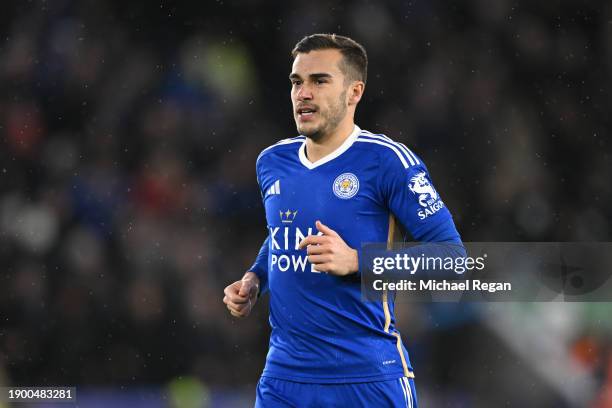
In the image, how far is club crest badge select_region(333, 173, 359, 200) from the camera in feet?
9.43

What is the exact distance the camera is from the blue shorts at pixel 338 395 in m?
2.75

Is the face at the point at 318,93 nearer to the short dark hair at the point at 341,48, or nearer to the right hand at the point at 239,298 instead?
the short dark hair at the point at 341,48

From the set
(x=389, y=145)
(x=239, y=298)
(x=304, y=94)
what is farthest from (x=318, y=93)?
(x=239, y=298)

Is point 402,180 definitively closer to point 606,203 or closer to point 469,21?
point 606,203

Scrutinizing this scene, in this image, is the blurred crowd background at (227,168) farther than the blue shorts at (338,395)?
Yes

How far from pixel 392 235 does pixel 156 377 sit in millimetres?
3644

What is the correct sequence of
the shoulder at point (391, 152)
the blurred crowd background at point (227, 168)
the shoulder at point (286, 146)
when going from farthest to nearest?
the blurred crowd background at point (227, 168) < the shoulder at point (286, 146) < the shoulder at point (391, 152)

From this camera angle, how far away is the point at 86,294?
648 centimetres

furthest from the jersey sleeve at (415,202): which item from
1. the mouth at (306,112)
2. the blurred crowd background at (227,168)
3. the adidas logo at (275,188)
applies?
the blurred crowd background at (227,168)

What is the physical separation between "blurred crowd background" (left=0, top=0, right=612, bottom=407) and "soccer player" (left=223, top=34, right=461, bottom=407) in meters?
3.06

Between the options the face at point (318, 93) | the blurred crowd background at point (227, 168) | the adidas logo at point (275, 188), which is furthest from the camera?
the blurred crowd background at point (227, 168)

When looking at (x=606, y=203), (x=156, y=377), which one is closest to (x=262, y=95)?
(x=156, y=377)

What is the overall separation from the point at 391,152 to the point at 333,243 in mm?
434

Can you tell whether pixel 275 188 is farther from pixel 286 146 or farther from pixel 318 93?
pixel 318 93
